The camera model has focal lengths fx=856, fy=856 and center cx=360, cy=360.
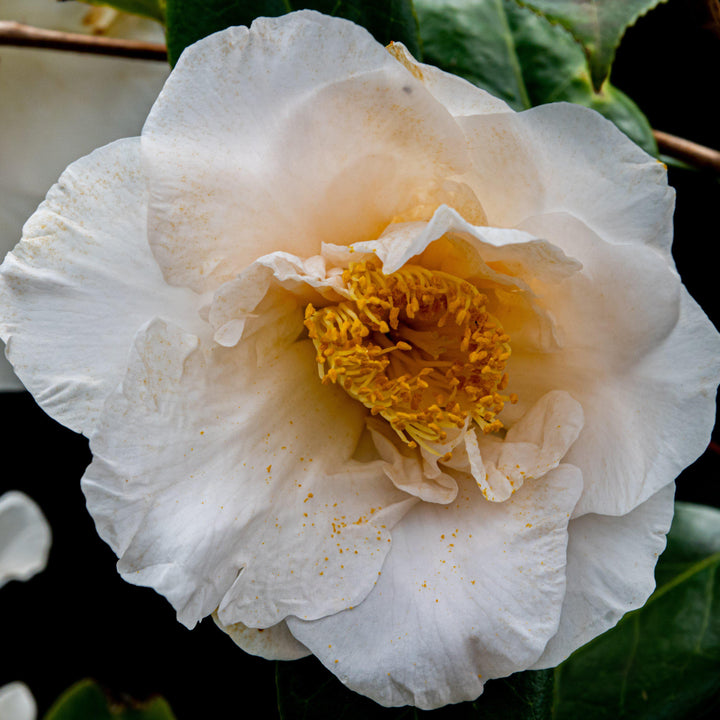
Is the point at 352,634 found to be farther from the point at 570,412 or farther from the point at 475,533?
the point at 570,412

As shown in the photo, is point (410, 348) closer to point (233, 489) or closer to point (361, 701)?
point (233, 489)

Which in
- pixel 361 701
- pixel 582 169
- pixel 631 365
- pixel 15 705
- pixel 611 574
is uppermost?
pixel 582 169

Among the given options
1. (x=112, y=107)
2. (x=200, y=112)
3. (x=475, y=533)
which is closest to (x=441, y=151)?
(x=200, y=112)

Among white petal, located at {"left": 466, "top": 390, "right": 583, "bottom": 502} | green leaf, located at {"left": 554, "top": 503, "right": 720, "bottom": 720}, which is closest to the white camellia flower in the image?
white petal, located at {"left": 466, "top": 390, "right": 583, "bottom": 502}

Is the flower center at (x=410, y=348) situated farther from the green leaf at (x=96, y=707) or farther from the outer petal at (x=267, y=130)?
the green leaf at (x=96, y=707)

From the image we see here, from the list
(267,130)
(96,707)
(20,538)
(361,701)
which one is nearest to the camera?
(267,130)

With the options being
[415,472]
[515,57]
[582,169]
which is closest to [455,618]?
[415,472]
